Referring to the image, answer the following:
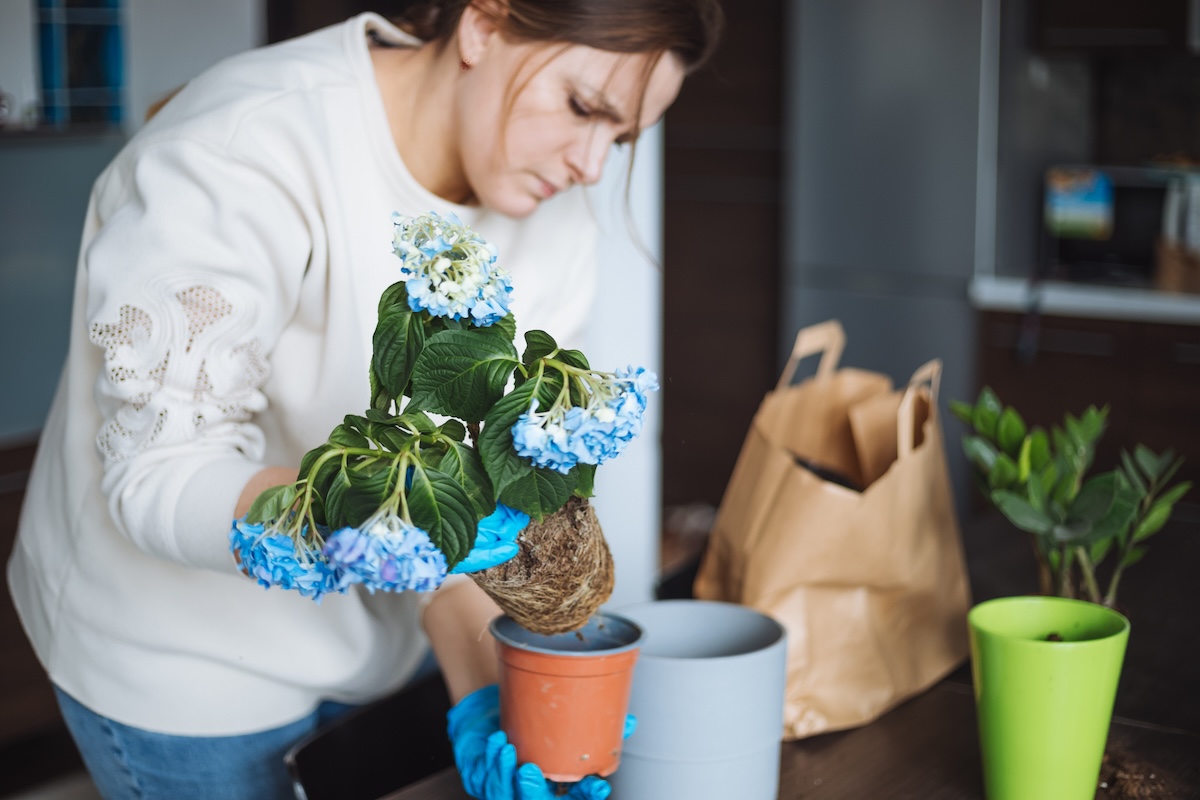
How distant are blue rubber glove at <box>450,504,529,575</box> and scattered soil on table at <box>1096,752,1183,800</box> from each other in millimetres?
508

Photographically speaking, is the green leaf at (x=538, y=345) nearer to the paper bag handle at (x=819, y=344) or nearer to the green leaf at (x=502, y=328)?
the green leaf at (x=502, y=328)

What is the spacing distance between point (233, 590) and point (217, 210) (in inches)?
13.5

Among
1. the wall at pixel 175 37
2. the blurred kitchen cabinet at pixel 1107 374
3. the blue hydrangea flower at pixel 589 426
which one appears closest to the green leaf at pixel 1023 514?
the blue hydrangea flower at pixel 589 426

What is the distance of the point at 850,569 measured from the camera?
110cm

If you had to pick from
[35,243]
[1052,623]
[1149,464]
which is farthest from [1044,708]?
[35,243]

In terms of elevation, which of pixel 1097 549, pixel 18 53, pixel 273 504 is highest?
pixel 18 53

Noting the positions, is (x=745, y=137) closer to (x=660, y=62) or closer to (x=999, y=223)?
(x=999, y=223)

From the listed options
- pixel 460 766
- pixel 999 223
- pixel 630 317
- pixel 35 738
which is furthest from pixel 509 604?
pixel 999 223

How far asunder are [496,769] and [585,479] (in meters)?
0.24

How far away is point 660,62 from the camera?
1.06 m

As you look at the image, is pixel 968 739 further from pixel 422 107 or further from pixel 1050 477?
pixel 422 107

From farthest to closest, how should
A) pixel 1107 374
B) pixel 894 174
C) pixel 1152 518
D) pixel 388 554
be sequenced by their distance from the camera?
pixel 894 174
pixel 1107 374
pixel 1152 518
pixel 388 554

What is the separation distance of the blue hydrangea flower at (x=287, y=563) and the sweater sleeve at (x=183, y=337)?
0.62 ft

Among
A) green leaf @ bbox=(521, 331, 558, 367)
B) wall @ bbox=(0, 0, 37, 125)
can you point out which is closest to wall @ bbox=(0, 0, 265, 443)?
wall @ bbox=(0, 0, 37, 125)
